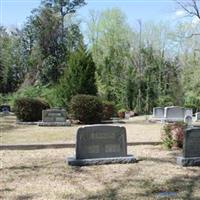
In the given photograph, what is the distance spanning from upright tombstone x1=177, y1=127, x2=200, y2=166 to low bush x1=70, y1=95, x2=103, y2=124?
13887 millimetres

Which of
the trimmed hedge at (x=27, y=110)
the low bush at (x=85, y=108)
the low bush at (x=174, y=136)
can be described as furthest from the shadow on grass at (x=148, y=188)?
the trimmed hedge at (x=27, y=110)

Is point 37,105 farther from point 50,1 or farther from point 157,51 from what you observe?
point 50,1

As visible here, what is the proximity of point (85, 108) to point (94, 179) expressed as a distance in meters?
15.3

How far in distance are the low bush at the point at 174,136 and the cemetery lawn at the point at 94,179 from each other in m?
1.34

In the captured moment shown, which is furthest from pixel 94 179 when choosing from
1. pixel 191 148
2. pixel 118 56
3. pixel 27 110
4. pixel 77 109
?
pixel 118 56

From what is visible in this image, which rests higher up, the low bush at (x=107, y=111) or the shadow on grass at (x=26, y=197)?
the low bush at (x=107, y=111)

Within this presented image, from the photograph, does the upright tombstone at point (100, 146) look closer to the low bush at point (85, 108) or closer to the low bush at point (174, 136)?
the low bush at point (174, 136)

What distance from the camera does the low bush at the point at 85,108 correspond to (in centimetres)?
2348

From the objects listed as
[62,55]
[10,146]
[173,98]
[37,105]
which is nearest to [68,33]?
[62,55]

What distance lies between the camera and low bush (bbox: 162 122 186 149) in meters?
12.1

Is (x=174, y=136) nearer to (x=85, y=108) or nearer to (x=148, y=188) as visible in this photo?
(x=148, y=188)

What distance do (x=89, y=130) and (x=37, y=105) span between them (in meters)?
15.9

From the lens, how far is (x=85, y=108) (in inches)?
923

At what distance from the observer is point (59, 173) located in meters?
8.66
